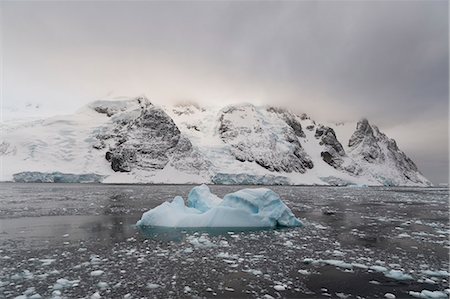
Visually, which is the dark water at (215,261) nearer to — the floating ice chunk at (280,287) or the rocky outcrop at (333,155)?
the floating ice chunk at (280,287)

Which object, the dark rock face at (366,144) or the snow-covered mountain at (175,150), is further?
the dark rock face at (366,144)

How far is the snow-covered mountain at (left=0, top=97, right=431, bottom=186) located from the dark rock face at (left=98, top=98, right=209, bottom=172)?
317 millimetres

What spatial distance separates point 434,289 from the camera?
780cm

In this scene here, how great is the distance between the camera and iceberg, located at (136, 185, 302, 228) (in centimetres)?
1659

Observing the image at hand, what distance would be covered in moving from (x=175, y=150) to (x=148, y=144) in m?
9.59

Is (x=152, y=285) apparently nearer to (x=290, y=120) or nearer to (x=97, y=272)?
(x=97, y=272)

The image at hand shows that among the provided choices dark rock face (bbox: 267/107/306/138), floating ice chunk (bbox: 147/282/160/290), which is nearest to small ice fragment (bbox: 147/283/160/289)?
floating ice chunk (bbox: 147/282/160/290)

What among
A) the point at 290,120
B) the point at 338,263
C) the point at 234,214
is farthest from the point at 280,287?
the point at 290,120

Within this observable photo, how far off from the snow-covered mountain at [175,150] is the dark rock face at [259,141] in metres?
0.44

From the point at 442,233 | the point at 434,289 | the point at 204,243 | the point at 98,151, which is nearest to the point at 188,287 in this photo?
the point at 204,243

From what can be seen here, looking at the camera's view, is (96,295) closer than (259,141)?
Yes

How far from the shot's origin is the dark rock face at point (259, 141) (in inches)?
5295

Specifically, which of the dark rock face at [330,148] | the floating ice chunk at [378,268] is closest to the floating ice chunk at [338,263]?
the floating ice chunk at [378,268]

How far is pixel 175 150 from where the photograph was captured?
118m
